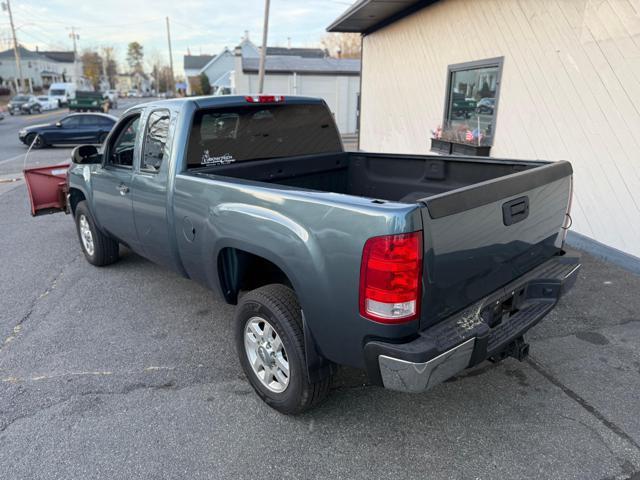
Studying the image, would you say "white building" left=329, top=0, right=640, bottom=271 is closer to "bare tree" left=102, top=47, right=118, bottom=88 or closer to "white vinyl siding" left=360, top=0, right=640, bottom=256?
"white vinyl siding" left=360, top=0, right=640, bottom=256

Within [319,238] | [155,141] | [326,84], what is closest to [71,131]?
[326,84]

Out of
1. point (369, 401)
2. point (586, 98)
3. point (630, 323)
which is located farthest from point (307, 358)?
point (586, 98)

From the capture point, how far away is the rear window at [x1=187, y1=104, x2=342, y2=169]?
12.1 feet

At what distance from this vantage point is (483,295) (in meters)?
2.64

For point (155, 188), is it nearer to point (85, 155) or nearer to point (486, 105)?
point (85, 155)

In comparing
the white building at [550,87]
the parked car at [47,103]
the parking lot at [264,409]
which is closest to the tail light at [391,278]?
the parking lot at [264,409]

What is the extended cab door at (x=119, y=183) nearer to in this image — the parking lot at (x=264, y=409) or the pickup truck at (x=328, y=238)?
the pickup truck at (x=328, y=238)

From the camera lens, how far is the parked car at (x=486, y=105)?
7.32 m

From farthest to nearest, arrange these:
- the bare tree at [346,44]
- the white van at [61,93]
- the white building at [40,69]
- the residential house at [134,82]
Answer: the residential house at [134,82] < the white building at [40,69] < the bare tree at [346,44] < the white van at [61,93]

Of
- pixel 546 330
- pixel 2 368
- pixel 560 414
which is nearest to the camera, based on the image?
pixel 560 414

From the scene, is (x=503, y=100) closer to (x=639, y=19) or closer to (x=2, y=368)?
(x=639, y=19)

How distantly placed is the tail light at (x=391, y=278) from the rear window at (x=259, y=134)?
1985 mm

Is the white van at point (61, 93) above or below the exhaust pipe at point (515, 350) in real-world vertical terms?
above

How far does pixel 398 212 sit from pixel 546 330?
8.51ft
